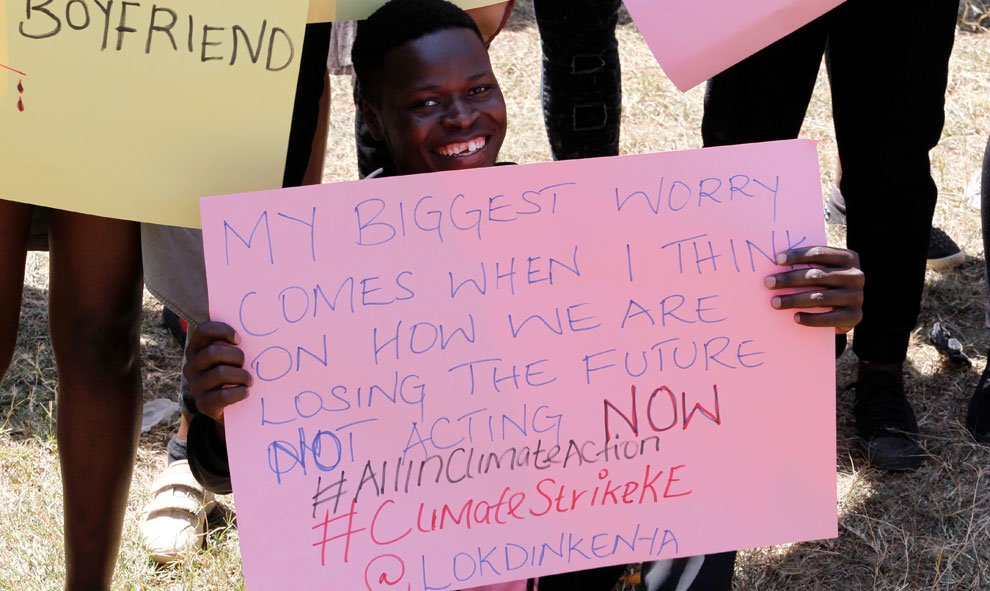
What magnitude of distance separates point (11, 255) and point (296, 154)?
45cm

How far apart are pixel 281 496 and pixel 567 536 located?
381 mm

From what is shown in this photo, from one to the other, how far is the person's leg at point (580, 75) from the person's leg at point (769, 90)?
436 millimetres

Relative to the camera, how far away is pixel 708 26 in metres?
1.58

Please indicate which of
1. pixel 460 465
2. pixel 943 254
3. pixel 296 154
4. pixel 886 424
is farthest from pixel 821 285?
pixel 943 254

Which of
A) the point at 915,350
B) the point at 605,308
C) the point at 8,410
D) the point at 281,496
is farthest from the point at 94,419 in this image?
the point at 915,350

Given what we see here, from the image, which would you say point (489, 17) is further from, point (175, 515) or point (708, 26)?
point (175, 515)

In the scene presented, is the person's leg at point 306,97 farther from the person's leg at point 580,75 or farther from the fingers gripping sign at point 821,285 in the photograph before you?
the person's leg at point 580,75

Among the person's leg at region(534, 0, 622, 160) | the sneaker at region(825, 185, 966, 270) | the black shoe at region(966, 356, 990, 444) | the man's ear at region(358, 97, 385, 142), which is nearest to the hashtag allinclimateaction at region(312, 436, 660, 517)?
the man's ear at region(358, 97, 385, 142)

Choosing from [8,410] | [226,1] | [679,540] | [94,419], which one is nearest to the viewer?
[226,1]

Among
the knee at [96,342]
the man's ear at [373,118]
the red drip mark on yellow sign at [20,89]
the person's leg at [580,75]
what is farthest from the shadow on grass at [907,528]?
the red drip mark on yellow sign at [20,89]

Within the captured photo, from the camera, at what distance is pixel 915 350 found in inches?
100

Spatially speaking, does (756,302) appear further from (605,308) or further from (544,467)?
(544,467)

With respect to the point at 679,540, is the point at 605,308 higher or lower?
higher

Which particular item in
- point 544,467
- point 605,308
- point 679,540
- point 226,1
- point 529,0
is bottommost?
point 679,540
